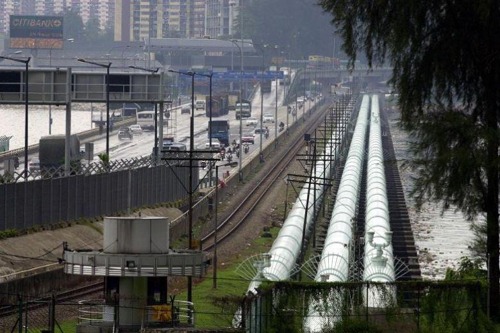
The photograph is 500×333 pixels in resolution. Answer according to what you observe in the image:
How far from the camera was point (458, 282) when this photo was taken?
106ft

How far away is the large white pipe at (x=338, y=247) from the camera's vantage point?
3297cm

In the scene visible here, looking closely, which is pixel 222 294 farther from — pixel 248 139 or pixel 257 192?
pixel 248 139

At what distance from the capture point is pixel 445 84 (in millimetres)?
29984

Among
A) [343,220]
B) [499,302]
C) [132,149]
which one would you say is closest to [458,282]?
[499,302]

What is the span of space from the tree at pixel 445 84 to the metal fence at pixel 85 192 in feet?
68.9

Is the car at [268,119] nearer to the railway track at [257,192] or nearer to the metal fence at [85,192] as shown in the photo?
the railway track at [257,192]

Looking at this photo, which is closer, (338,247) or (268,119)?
(338,247)

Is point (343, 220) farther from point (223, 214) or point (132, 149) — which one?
point (132, 149)

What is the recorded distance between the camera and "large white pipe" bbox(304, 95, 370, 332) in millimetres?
32969

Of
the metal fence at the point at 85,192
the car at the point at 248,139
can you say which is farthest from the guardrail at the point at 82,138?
the metal fence at the point at 85,192

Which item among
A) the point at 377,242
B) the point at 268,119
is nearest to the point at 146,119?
the point at 268,119

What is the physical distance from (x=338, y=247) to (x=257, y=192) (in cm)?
4571

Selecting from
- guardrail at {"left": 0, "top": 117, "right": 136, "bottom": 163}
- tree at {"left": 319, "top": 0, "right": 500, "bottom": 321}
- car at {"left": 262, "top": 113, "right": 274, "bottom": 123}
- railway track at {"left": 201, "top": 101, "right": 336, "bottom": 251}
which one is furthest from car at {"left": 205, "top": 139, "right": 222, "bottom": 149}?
tree at {"left": 319, "top": 0, "right": 500, "bottom": 321}

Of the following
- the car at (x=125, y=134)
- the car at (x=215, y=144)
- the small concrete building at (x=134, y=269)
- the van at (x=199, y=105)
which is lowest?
the van at (x=199, y=105)
